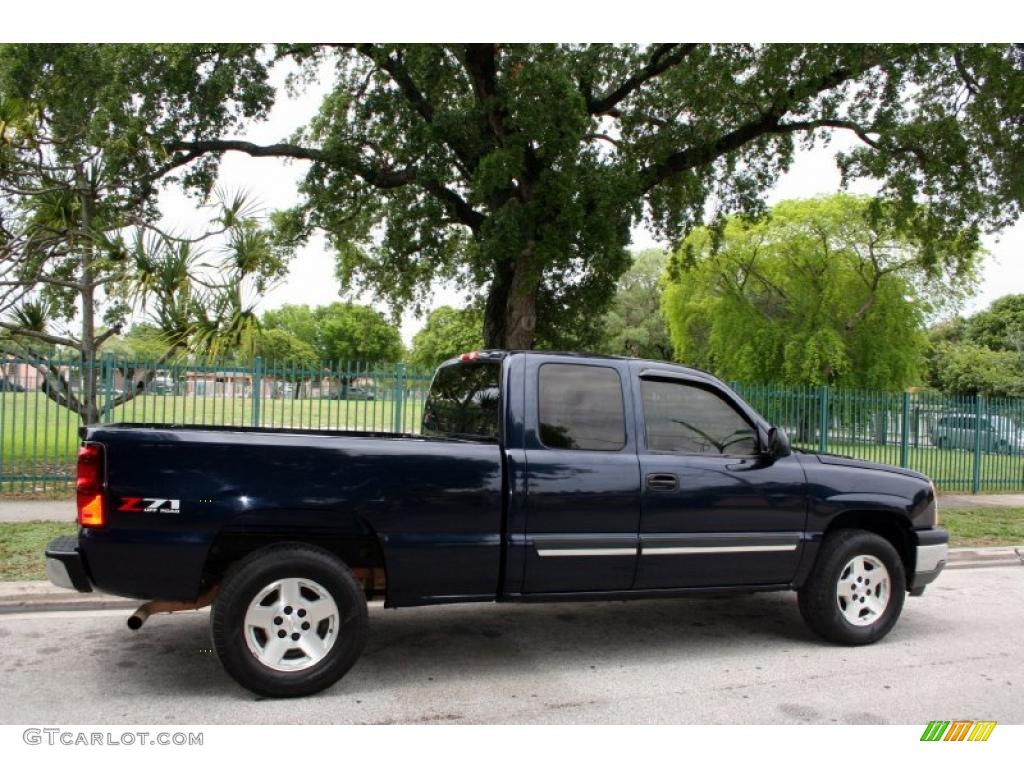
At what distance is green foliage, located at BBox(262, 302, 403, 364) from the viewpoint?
79.3 meters

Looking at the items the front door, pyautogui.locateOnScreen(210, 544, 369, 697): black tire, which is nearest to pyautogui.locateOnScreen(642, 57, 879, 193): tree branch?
the front door

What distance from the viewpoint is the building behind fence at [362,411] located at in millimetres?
12562

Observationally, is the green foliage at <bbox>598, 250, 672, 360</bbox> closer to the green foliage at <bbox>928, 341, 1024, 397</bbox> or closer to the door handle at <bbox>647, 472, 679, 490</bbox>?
the green foliage at <bbox>928, 341, 1024, 397</bbox>

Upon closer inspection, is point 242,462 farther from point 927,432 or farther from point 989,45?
point 927,432

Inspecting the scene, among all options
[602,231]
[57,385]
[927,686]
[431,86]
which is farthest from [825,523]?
[431,86]

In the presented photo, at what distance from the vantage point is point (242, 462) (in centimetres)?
466

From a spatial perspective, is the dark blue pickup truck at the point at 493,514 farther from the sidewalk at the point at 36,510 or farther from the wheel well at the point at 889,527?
the sidewalk at the point at 36,510

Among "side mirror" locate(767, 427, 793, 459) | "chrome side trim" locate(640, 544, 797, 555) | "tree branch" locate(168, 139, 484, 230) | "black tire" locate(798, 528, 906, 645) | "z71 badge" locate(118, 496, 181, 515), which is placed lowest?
"black tire" locate(798, 528, 906, 645)

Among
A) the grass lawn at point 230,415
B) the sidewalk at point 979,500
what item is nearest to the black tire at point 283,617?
the grass lawn at point 230,415

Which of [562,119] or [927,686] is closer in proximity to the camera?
[927,686]

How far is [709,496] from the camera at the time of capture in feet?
18.4

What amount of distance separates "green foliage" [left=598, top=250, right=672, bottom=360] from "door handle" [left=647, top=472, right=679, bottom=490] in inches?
1938

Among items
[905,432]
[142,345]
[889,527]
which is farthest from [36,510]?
[905,432]

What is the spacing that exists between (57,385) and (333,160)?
21.7 ft
